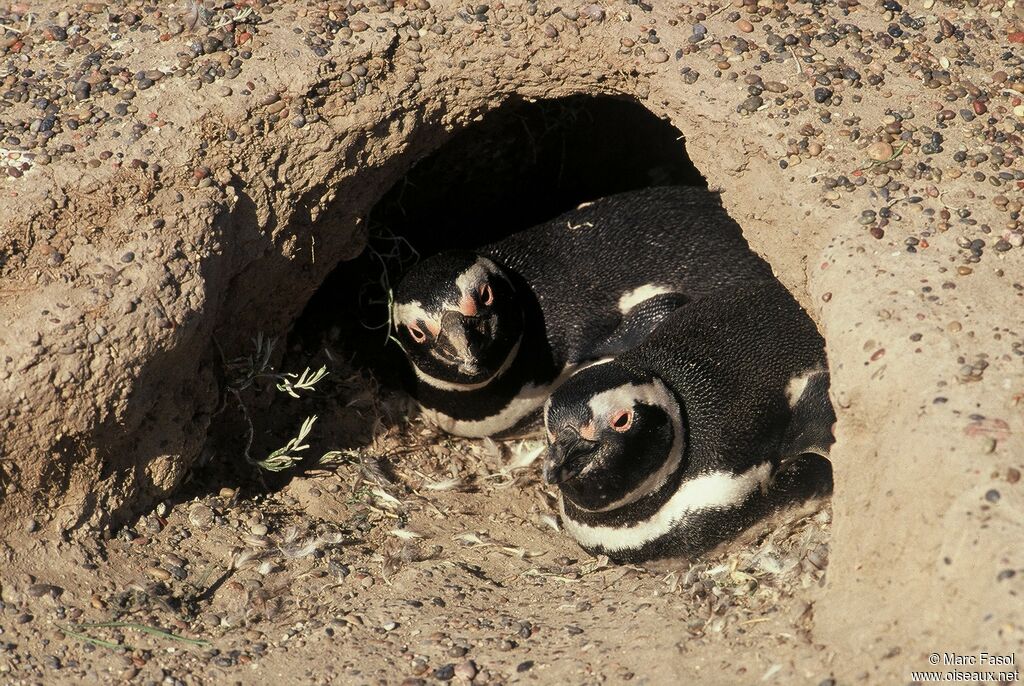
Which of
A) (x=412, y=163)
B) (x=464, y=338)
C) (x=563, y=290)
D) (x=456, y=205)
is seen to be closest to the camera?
(x=412, y=163)

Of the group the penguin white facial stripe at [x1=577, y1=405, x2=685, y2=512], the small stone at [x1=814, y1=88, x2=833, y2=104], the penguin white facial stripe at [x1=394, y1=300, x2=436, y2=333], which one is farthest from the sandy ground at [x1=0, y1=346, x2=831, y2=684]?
the small stone at [x1=814, y1=88, x2=833, y2=104]

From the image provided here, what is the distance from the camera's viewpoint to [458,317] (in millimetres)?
5105

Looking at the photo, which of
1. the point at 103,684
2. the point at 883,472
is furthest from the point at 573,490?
the point at 103,684

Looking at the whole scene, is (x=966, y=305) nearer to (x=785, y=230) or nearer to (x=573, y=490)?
(x=785, y=230)

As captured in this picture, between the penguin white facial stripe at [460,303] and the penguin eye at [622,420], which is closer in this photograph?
the penguin eye at [622,420]

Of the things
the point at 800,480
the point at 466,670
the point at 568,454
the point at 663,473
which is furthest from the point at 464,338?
the point at 466,670

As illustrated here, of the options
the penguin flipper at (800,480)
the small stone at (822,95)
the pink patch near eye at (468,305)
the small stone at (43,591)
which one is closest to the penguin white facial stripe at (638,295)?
the pink patch near eye at (468,305)

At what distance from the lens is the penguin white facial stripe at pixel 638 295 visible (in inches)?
218

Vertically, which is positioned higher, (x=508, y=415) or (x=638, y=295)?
(x=638, y=295)

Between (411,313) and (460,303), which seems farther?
(411,313)

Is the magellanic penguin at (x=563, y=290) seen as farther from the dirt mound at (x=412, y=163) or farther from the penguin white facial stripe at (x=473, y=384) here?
the dirt mound at (x=412, y=163)

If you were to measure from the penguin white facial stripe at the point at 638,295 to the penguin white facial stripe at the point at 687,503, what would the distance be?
1276mm

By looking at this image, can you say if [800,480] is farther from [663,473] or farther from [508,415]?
[508,415]

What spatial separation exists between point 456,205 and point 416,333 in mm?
1245
